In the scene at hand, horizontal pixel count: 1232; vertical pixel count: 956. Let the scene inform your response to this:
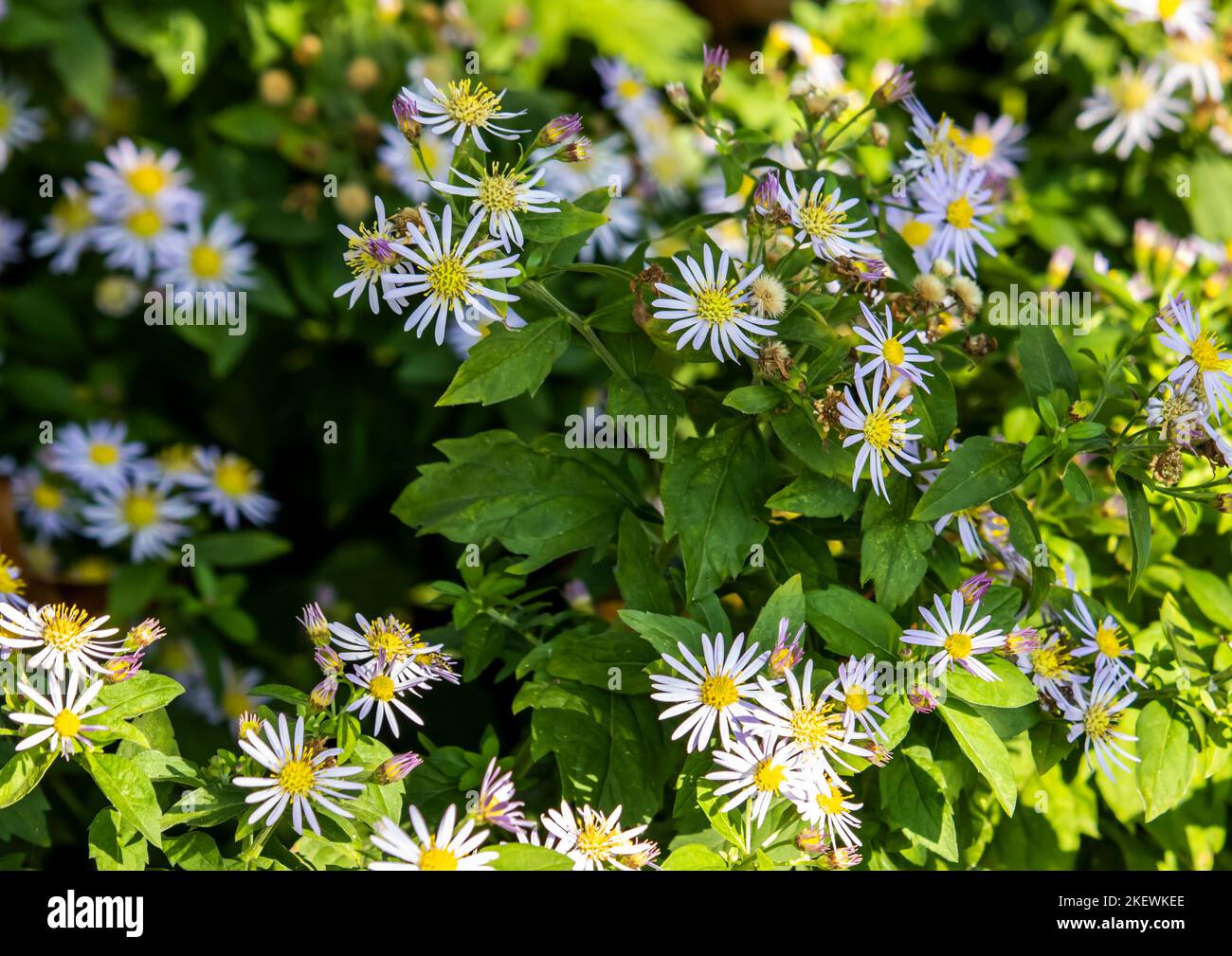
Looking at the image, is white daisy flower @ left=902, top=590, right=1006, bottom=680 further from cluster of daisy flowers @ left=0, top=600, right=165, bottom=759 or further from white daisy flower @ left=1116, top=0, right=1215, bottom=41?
white daisy flower @ left=1116, top=0, right=1215, bottom=41

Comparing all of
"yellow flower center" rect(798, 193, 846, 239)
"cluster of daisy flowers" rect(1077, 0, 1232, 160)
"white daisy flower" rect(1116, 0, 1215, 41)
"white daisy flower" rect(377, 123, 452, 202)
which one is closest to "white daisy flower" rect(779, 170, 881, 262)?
"yellow flower center" rect(798, 193, 846, 239)

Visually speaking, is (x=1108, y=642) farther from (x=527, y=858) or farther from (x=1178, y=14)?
(x=1178, y=14)

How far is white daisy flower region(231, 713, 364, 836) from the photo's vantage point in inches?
31.9

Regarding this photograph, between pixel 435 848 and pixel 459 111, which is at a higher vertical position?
pixel 459 111

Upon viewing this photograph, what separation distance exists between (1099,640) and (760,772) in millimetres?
328

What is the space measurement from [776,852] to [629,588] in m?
0.23

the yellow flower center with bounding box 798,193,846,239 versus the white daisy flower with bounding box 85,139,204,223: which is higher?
the white daisy flower with bounding box 85,139,204,223

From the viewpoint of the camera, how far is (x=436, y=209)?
1.26m

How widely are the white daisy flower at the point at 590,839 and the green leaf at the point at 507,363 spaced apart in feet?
0.99

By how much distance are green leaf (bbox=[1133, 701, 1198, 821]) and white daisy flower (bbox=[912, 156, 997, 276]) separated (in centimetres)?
43

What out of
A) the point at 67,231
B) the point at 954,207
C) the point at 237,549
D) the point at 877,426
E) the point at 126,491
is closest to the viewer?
the point at 877,426

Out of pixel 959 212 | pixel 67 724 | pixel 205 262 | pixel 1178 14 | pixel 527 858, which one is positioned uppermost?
pixel 1178 14

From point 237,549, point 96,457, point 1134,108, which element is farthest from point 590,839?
point 1134,108

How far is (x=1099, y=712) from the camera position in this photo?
37.4 inches
